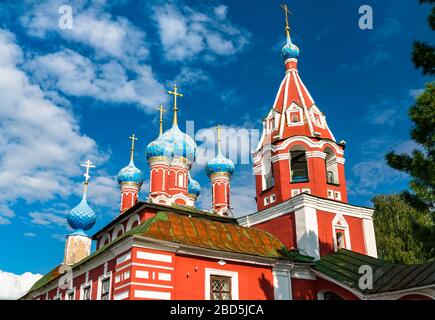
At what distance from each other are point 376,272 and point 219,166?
803 inches

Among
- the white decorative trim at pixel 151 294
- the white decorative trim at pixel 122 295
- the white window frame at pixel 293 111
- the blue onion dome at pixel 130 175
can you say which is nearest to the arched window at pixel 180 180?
the blue onion dome at pixel 130 175

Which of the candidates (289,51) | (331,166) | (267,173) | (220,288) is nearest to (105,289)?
(220,288)

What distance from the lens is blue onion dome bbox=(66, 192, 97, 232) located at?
2894cm

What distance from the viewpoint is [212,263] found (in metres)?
13.9

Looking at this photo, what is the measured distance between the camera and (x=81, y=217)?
28953 mm

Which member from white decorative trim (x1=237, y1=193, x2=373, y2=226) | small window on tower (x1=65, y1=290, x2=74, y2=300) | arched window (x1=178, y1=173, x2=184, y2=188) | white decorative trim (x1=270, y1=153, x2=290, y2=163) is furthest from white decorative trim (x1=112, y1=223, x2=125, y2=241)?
arched window (x1=178, y1=173, x2=184, y2=188)

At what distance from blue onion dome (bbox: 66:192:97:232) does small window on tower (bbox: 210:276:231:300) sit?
17455 mm

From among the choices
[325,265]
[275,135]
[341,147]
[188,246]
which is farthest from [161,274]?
[341,147]

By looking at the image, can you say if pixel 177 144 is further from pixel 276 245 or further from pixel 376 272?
pixel 376 272

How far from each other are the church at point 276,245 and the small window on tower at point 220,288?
31 millimetres

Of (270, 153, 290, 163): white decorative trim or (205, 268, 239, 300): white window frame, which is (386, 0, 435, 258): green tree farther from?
(270, 153, 290, 163): white decorative trim

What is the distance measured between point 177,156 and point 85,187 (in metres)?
6.71

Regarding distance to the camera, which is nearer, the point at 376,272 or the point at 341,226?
the point at 376,272
